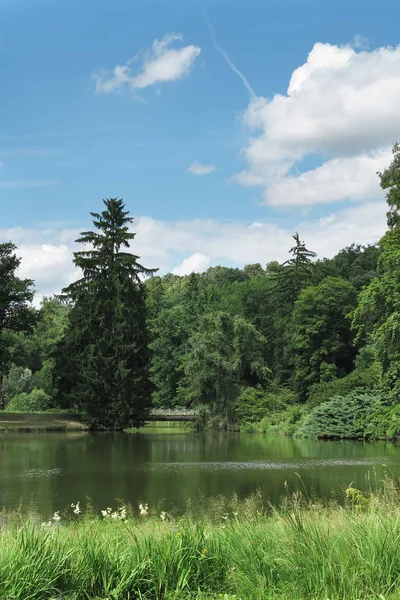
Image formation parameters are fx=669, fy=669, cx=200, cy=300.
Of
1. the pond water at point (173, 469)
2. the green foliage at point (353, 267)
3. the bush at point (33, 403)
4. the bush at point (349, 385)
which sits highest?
the green foliage at point (353, 267)

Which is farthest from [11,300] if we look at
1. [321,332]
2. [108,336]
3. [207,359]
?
[321,332]

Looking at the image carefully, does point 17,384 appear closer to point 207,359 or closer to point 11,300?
point 11,300

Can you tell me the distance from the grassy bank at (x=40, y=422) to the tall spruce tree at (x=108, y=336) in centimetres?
108

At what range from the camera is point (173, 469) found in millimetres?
23062

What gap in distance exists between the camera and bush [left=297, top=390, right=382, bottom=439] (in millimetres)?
37750

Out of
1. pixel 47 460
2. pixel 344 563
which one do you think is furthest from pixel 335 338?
pixel 344 563

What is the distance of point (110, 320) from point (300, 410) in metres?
15.8

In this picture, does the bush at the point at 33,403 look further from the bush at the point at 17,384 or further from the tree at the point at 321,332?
the tree at the point at 321,332

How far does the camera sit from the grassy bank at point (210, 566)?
5.37 m

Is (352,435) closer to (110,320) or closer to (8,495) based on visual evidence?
(110,320)

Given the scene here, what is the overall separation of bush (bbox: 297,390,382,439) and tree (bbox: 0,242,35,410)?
22596 millimetres

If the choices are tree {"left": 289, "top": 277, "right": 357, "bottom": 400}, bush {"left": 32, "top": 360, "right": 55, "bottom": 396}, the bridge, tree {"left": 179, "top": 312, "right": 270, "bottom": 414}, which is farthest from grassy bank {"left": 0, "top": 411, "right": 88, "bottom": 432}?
bush {"left": 32, "top": 360, "right": 55, "bottom": 396}

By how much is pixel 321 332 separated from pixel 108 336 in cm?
1742

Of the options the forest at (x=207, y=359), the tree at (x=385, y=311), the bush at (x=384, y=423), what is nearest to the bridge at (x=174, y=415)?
the forest at (x=207, y=359)
